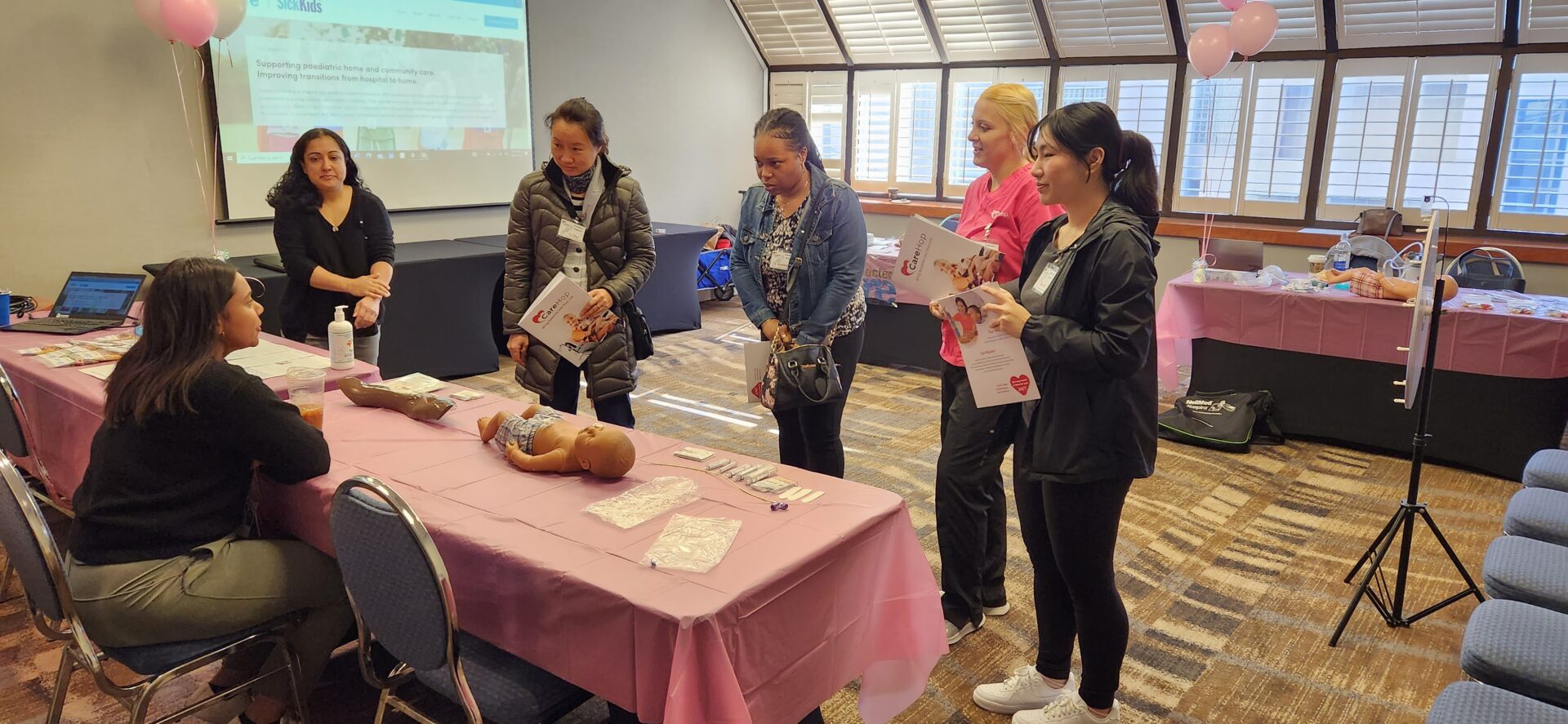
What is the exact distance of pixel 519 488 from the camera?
184 centimetres

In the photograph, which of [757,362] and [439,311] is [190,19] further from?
[757,362]

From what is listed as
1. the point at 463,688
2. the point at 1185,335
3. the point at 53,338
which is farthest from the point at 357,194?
the point at 1185,335

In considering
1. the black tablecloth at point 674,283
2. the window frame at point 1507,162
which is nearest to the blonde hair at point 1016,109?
the black tablecloth at point 674,283

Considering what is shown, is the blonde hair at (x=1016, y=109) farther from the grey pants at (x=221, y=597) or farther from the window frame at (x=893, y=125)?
the window frame at (x=893, y=125)

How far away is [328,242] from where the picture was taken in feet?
10.2

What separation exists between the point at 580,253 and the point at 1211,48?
13.7 ft

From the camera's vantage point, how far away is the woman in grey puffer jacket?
9.04 ft

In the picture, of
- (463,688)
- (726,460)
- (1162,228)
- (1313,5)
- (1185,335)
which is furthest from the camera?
(1162,228)

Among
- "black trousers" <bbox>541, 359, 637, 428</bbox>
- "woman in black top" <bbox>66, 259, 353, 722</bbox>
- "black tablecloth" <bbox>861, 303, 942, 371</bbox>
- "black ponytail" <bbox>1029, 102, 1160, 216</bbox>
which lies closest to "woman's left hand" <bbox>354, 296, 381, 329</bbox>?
"black trousers" <bbox>541, 359, 637, 428</bbox>

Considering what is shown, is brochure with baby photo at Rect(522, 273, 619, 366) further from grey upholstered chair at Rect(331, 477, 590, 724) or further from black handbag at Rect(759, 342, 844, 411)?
grey upholstered chair at Rect(331, 477, 590, 724)

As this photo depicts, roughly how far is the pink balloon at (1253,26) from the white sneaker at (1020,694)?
4328 millimetres

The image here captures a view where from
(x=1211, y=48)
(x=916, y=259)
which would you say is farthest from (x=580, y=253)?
(x=1211, y=48)

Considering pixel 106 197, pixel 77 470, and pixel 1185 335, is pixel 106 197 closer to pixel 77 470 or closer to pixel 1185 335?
pixel 77 470

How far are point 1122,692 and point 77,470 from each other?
2770 mm
